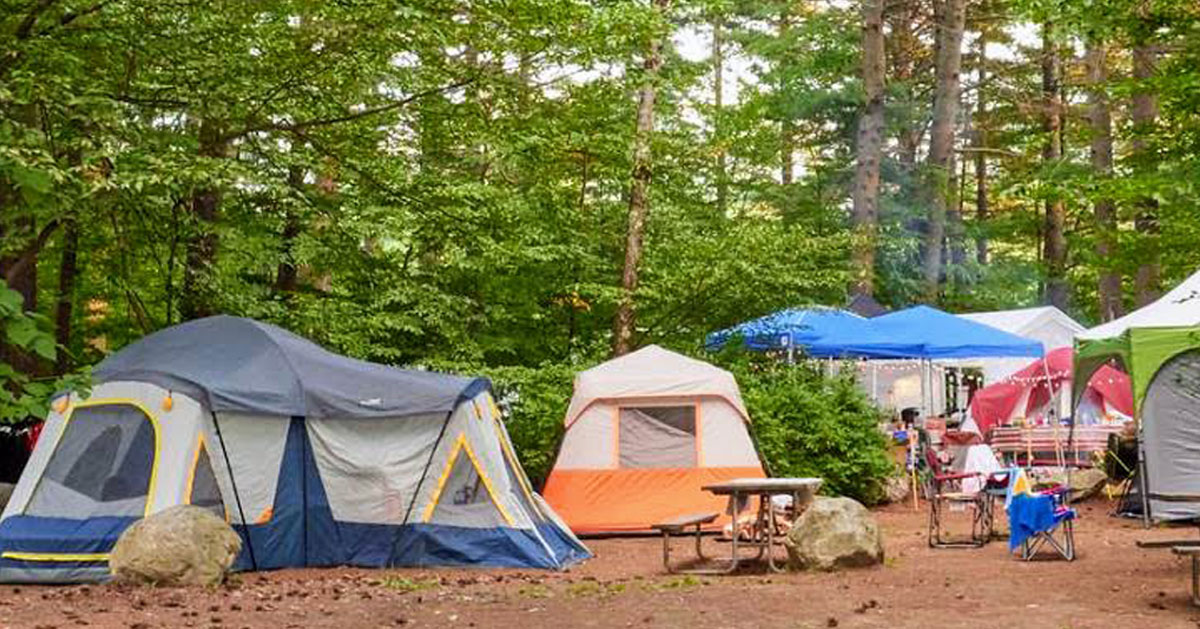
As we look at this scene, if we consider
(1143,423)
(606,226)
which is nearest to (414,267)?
(606,226)

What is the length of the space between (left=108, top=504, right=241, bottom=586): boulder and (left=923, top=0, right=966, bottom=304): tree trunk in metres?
16.1

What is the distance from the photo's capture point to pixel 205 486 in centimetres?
949

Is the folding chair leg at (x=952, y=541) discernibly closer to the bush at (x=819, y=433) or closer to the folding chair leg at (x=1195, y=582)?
the bush at (x=819, y=433)

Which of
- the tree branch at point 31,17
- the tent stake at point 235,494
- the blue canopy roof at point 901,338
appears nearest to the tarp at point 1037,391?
the blue canopy roof at point 901,338

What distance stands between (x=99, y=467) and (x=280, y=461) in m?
1.32

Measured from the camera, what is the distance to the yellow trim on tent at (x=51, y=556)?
8984mm

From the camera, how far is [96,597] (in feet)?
26.4

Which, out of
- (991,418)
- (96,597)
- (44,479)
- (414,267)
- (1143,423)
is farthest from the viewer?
(991,418)

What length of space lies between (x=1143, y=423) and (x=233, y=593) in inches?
344

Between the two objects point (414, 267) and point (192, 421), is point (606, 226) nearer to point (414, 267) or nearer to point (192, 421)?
point (414, 267)

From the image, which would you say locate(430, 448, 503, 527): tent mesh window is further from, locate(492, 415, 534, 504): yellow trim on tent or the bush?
the bush

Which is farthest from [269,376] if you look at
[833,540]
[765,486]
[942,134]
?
[942,134]

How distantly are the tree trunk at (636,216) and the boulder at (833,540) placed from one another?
4.83m

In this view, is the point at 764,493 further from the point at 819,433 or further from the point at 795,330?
the point at 795,330
